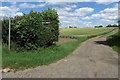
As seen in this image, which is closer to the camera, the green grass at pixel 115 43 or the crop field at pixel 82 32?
the green grass at pixel 115 43

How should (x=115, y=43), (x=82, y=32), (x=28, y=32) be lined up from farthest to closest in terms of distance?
1. (x=82, y=32)
2. (x=115, y=43)
3. (x=28, y=32)

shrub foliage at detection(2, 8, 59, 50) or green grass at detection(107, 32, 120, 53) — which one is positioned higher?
shrub foliage at detection(2, 8, 59, 50)

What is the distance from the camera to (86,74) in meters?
6.21

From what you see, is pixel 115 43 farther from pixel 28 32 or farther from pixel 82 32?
pixel 82 32

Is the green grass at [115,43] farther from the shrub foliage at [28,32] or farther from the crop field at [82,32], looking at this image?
the crop field at [82,32]

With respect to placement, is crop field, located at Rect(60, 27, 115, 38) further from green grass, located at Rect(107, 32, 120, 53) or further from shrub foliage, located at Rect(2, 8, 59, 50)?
shrub foliage, located at Rect(2, 8, 59, 50)

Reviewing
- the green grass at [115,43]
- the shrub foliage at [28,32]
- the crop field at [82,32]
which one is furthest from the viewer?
the crop field at [82,32]

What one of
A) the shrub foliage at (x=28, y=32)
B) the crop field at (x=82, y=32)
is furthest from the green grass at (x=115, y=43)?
the crop field at (x=82, y=32)

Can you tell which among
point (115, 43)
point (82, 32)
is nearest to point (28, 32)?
point (115, 43)

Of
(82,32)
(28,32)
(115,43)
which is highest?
(82,32)

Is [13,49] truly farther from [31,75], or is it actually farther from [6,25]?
[31,75]

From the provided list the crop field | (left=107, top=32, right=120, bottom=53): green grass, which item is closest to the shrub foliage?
(left=107, top=32, right=120, bottom=53): green grass

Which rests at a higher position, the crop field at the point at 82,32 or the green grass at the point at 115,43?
the crop field at the point at 82,32

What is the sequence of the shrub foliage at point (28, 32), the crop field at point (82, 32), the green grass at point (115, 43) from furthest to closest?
1. the crop field at point (82, 32)
2. the green grass at point (115, 43)
3. the shrub foliage at point (28, 32)
